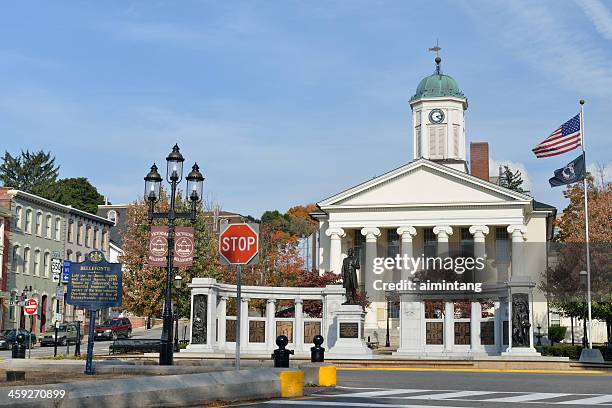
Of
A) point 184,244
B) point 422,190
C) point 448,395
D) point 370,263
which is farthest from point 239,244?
point 422,190

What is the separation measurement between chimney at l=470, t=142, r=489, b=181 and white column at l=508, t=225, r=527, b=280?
18996 mm

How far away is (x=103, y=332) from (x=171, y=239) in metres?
39.4

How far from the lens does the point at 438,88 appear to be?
8144 cm

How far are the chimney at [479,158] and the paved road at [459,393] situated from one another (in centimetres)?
6415

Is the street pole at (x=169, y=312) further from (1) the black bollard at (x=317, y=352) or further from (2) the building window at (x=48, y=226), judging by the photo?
(2) the building window at (x=48, y=226)

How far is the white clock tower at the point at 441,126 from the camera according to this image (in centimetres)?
8025

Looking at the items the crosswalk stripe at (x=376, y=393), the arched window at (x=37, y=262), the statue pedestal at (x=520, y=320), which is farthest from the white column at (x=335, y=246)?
the crosswalk stripe at (x=376, y=393)

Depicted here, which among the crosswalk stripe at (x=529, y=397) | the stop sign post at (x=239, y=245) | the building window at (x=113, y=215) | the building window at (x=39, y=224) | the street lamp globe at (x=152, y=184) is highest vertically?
the building window at (x=113, y=215)

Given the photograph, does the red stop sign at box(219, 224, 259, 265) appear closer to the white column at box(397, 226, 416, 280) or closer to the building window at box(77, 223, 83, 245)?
the white column at box(397, 226, 416, 280)

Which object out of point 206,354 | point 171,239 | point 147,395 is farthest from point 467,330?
point 147,395

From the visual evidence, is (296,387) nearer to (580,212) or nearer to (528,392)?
(528,392)

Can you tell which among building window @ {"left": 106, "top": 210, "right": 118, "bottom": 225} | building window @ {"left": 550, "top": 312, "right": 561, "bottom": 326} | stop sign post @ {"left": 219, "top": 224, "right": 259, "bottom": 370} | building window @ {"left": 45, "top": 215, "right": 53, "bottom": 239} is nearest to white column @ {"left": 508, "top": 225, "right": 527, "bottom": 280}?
building window @ {"left": 550, "top": 312, "right": 561, "bottom": 326}

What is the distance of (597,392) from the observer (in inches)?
729

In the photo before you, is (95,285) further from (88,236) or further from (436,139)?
(88,236)
